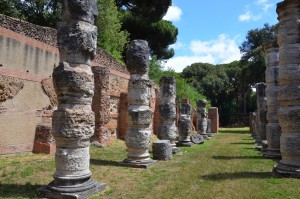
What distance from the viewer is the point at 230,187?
660cm

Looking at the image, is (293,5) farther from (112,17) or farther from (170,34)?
(170,34)

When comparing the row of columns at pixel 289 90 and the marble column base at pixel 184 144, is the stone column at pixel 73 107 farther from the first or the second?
the marble column base at pixel 184 144

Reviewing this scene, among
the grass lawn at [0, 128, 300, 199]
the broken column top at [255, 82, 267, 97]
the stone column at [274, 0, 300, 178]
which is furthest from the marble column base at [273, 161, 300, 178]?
the broken column top at [255, 82, 267, 97]

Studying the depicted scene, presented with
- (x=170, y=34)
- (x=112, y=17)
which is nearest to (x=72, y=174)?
(x=112, y=17)

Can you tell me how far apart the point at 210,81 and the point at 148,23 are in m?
20.8

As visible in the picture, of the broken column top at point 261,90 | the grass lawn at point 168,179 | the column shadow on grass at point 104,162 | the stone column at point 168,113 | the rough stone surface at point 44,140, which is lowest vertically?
the grass lawn at point 168,179

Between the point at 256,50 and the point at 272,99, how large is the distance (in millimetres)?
28378

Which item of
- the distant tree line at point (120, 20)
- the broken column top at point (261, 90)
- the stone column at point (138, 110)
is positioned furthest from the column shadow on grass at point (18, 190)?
the distant tree line at point (120, 20)

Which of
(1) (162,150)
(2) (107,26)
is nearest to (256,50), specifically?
(2) (107,26)

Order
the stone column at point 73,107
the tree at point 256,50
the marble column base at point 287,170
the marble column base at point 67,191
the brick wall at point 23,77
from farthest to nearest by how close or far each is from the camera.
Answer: the tree at point 256,50 → the brick wall at point 23,77 → the marble column base at point 287,170 → the stone column at point 73,107 → the marble column base at point 67,191

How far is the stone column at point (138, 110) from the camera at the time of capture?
920 cm

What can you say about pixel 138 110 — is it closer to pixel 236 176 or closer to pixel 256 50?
pixel 236 176

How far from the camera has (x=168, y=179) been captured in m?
7.40

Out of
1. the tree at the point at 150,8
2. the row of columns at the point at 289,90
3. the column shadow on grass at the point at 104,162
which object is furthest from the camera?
the tree at the point at 150,8
